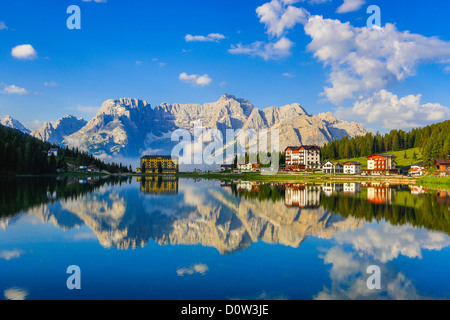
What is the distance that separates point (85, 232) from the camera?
26422mm

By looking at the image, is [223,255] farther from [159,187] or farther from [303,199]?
[159,187]

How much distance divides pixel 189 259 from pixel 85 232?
479 inches

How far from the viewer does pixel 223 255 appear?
20.2m

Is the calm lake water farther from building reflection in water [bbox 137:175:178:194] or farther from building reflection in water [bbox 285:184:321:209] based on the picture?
building reflection in water [bbox 137:175:178:194]

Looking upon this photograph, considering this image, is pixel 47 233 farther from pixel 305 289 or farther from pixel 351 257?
pixel 351 257

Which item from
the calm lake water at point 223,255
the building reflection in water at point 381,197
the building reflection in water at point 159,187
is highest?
the calm lake water at point 223,255

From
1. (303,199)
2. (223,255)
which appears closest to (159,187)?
(303,199)

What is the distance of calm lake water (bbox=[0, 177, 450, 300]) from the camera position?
14094 millimetres

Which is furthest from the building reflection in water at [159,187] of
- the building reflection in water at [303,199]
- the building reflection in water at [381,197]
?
the building reflection in water at [381,197]

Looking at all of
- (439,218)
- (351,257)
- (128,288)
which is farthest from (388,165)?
(128,288)

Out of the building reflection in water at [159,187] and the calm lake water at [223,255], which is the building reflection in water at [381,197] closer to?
the calm lake water at [223,255]

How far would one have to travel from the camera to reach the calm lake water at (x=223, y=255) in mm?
14094

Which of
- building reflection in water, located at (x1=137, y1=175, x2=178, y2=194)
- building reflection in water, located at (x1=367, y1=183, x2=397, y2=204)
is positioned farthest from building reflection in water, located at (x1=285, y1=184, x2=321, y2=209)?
building reflection in water, located at (x1=137, y1=175, x2=178, y2=194)

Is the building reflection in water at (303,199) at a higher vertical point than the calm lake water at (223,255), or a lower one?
lower
